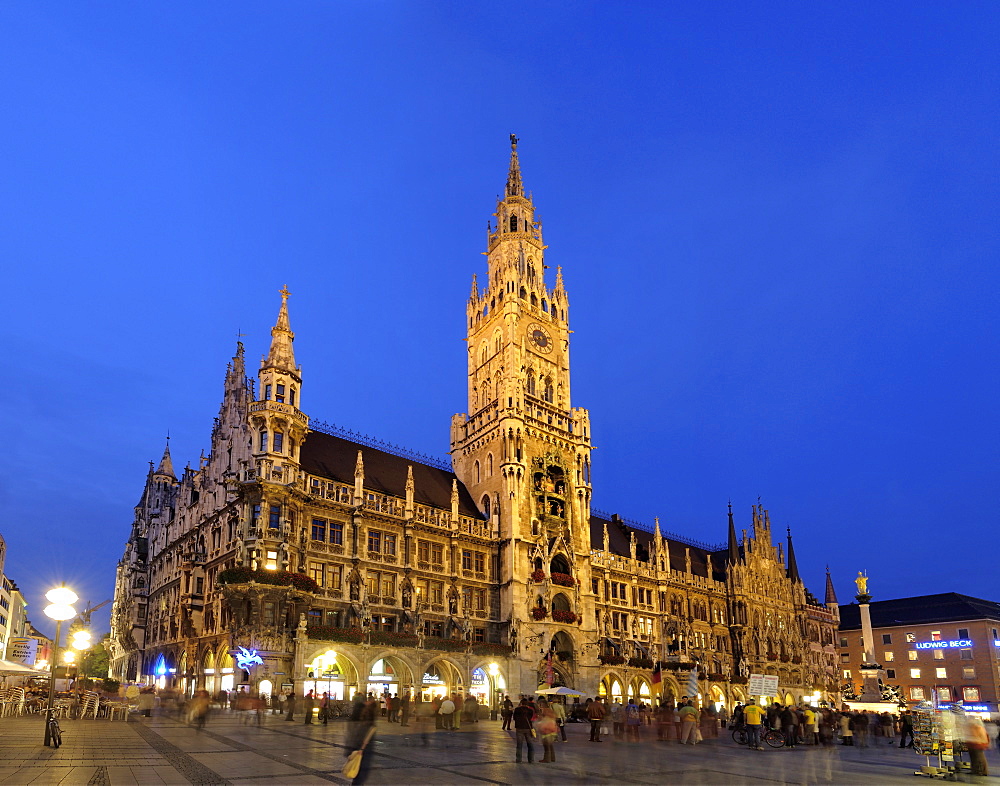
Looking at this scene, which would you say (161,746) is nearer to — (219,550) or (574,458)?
(219,550)

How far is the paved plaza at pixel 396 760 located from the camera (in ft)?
63.8

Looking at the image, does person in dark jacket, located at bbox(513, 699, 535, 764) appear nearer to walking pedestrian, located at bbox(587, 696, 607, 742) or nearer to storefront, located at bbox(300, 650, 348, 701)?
walking pedestrian, located at bbox(587, 696, 607, 742)

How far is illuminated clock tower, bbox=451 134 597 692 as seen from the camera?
214 feet

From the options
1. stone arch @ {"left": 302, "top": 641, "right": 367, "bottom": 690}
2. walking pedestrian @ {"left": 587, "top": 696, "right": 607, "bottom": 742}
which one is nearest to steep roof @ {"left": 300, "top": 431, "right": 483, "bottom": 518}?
stone arch @ {"left": 302, "top": 641, "right": 367, "bottom": 690}

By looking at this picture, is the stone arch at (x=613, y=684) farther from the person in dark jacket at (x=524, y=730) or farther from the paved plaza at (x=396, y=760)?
the person in dark jacket at (x=524, y=730)

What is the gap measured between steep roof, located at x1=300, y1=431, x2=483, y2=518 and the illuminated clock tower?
2960 mm

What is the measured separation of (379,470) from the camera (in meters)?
64.4

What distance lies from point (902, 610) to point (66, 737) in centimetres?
11586

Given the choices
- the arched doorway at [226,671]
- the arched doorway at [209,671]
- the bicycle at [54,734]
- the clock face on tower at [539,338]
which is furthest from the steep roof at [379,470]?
the bicycle at [54,734]

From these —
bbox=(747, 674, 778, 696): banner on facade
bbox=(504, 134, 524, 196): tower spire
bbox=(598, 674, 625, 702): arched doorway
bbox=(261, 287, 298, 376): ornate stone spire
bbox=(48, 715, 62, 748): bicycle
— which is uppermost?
bbox=(504, 134, 524, 196): tower spire

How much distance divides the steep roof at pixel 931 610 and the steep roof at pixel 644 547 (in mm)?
26560

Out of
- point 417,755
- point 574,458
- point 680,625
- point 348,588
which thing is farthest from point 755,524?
point 417,755

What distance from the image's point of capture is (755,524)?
9681cm

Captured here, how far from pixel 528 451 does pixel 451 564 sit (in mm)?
12836
